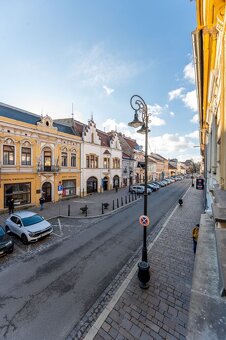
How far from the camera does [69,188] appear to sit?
2347cm

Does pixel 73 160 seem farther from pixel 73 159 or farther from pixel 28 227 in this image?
pixel 28 227

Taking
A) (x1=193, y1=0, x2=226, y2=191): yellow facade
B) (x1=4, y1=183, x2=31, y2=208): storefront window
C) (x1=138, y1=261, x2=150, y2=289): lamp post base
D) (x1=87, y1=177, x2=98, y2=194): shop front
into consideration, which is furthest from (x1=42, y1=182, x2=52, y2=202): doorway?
(x1=193, y1=0, x2=226, y2=191): yellow facade

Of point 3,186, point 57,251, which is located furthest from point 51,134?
point 57,251

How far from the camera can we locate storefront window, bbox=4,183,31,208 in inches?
642

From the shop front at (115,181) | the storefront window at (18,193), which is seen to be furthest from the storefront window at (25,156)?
the shop front at (115,181)

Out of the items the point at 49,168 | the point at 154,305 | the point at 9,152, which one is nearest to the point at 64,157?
the point at 49,168

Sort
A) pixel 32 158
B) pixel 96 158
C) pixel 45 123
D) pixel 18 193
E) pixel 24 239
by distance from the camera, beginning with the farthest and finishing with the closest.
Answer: pixel 96 158
pixel 45 123
pixel 32 158
pixel 18 193
pixel 24 239

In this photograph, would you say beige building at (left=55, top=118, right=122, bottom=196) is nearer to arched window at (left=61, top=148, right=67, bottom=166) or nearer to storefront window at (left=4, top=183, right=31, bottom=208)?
arched window at (left=61, top=148, right=67, bottom=166)

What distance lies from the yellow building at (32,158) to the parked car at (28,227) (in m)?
4.59

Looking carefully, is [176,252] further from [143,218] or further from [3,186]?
[3,186]

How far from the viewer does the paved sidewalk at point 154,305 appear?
461 centimetres

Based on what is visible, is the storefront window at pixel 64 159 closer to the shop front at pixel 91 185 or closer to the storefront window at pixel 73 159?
the storefront window at pixel 73 159

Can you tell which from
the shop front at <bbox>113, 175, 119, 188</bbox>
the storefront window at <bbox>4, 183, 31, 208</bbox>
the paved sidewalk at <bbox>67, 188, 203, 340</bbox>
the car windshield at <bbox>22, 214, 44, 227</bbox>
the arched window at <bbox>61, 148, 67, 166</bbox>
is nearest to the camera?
the paved sidewalk at <bbox>67, 188, 203, 340</bbox>

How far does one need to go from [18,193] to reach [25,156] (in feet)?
12.4
